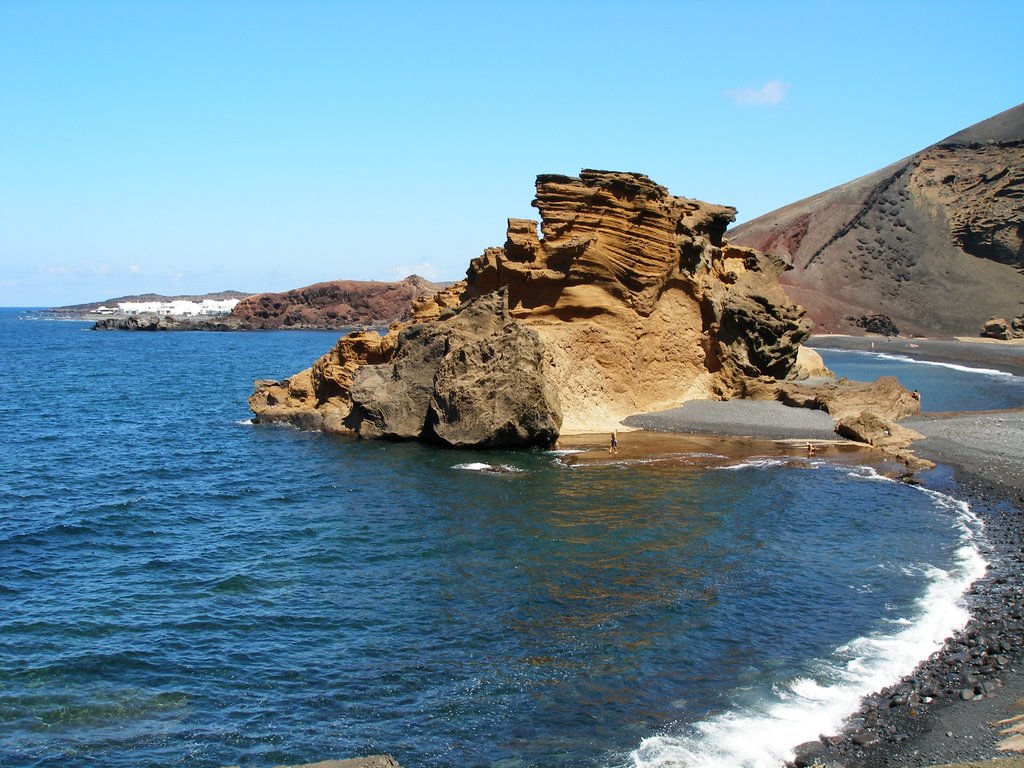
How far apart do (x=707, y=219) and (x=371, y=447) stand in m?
21.9

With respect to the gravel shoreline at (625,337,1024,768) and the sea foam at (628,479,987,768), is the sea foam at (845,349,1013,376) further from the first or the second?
the sea foam at (628,479,987,768)

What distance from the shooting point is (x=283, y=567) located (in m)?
20.4

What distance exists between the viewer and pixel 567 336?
122 feet

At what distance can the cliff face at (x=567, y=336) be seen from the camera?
108ft

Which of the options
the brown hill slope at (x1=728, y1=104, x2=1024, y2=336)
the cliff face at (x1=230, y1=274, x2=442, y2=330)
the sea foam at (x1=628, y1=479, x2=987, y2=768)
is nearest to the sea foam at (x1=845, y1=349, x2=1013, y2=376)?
the brown hill slope at (x1=728, y1=104, x2=1024, y2=336)

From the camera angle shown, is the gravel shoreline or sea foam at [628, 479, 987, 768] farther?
the gravel shoreline

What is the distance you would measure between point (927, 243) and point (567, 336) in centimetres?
9820

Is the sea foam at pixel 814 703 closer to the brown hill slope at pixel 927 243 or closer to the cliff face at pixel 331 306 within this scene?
the brown hill slope at pixel 927 243

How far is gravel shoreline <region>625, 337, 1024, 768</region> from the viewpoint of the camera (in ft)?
41.1

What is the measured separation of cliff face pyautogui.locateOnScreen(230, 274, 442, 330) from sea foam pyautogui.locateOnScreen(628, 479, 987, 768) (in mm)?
146832

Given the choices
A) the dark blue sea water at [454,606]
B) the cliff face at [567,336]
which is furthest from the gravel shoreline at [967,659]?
the cliff face at [567,336]

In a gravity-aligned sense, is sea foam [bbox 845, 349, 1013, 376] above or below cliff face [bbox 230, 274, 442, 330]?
below

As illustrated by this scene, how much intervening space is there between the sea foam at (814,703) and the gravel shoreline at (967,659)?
0.25 meters

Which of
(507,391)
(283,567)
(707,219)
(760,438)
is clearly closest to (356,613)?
(283,567)
